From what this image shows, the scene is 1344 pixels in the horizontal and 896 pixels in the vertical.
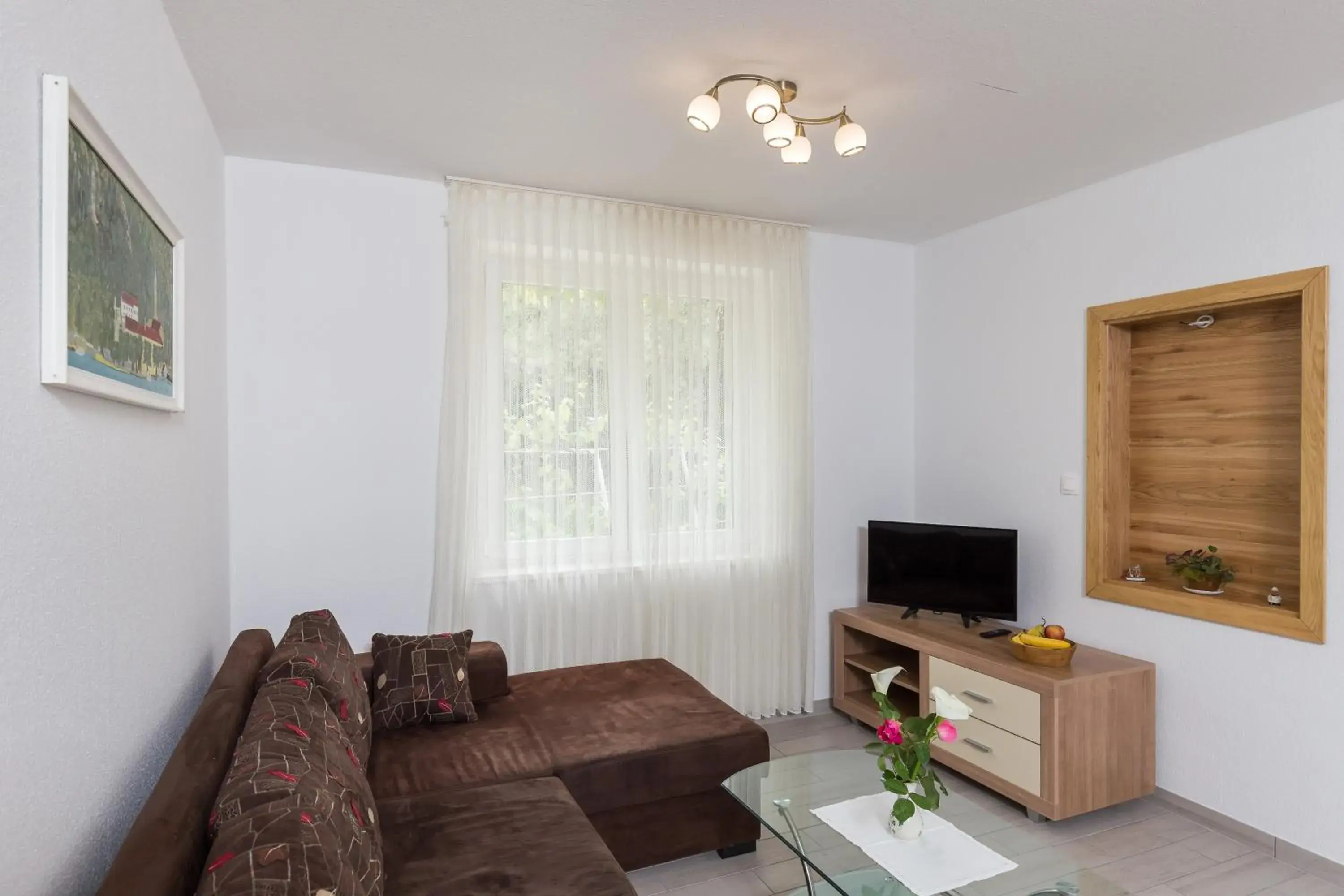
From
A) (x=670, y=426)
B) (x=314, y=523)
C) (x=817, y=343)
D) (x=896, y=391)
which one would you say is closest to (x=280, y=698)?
(x=314, y=523)

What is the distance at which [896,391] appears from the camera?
15.6ft

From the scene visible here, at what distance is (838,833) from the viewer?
2.18m

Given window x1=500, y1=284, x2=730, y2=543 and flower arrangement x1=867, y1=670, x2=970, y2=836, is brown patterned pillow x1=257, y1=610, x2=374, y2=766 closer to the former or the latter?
window x1=500, y1=284, x2=730, y2=543

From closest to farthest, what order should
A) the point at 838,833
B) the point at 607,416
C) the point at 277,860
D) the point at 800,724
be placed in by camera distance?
the point at 277,860, the point at 838,833, the point at 607,416, the point at 800,724

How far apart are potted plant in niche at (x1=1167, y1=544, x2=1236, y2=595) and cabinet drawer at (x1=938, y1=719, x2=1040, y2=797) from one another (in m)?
1.00

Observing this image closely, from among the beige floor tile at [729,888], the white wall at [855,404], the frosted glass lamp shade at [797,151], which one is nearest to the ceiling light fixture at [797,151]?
the frosted glass lamp shade at [797,151]

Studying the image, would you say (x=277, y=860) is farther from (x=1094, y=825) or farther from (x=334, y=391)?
(x=1094, y=825)

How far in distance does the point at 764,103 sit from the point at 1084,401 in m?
2.38

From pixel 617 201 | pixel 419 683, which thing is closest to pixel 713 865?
pixel 419 683

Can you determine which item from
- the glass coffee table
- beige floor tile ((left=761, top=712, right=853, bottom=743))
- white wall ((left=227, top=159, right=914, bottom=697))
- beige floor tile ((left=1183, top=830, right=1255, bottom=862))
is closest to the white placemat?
the glass coffee table

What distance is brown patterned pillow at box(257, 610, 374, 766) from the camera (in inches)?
84.2

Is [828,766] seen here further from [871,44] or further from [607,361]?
[871,44]

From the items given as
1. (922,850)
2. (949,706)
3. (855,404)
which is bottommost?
(922,850)

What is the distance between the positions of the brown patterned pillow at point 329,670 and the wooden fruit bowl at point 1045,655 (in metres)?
2.69
